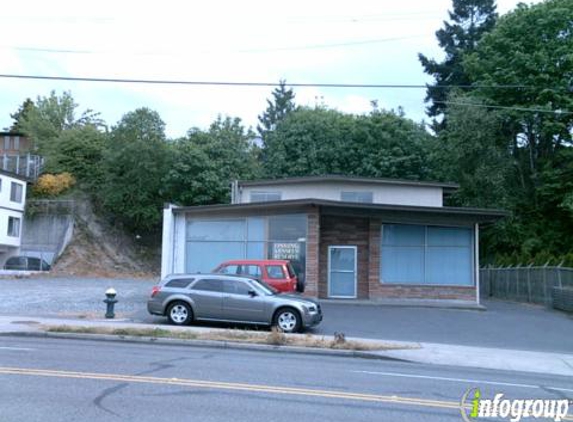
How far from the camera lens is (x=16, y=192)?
164 feet

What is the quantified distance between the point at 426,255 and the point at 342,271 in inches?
143

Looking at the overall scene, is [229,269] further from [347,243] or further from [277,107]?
[277,107]

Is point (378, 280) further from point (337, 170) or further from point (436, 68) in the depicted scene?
point (436, 68)

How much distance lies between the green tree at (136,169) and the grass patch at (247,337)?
3583 cm

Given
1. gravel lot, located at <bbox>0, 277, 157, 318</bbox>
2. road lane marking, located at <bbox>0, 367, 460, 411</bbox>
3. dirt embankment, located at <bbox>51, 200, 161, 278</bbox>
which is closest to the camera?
road lane marking, located at <bbox>0, 367, 460, 411</bbox>

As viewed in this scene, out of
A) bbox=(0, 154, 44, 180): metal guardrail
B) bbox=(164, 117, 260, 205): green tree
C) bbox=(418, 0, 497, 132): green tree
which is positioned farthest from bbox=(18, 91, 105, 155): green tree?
bbox=(418, 0, 497, 132): green tree

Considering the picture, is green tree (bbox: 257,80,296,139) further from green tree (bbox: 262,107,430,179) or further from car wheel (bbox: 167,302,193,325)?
car wheel (bbox: 167,302,193,325)

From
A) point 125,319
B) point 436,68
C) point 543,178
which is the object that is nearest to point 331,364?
point 125,319

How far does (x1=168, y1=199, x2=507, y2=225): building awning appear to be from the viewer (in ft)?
80.9

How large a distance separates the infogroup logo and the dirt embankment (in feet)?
129

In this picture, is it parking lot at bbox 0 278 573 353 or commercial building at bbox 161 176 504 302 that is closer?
parking lot at bbox 0 278 573 353

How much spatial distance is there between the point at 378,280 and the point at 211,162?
26741 mm

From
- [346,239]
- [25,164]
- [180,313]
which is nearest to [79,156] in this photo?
[25,164]

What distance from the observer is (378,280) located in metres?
25.2
